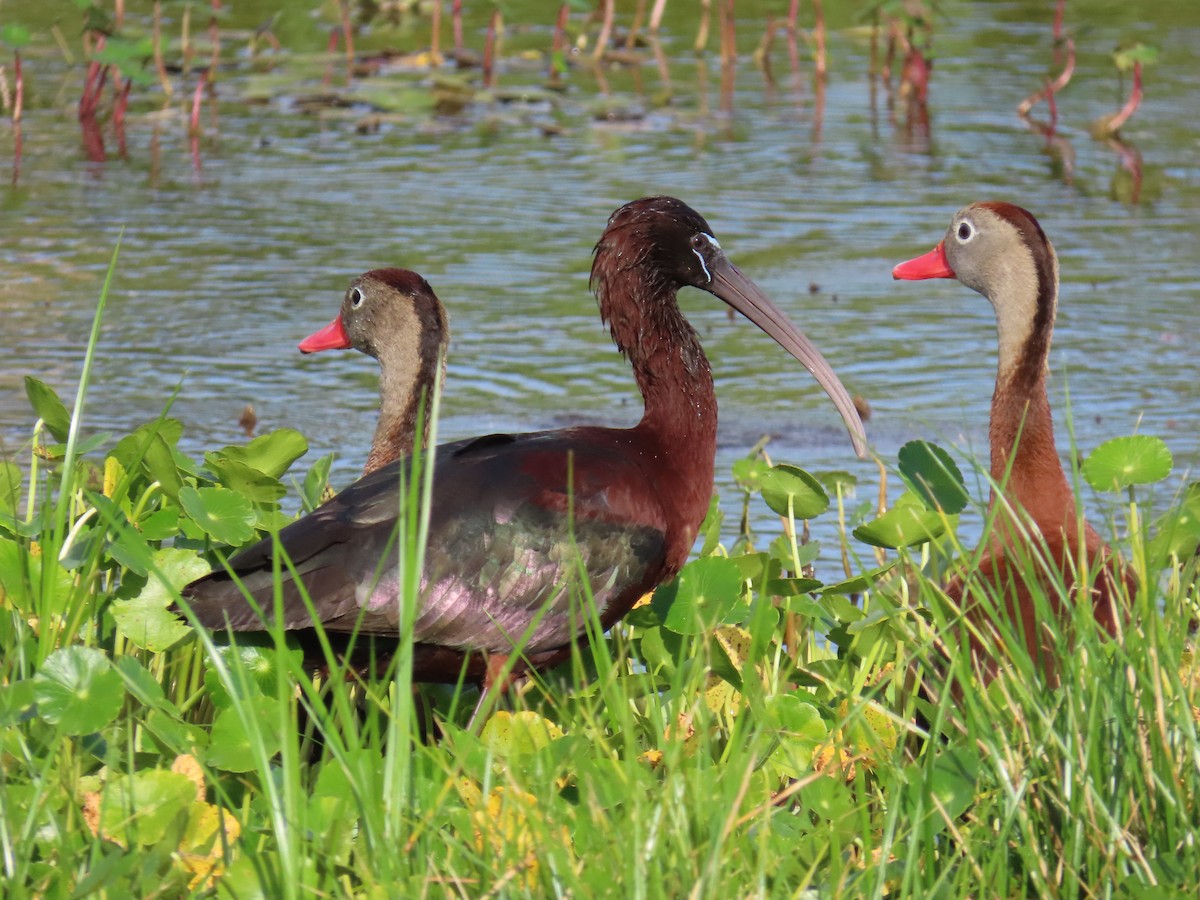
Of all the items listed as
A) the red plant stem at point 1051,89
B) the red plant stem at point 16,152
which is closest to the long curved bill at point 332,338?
the red plant stem at point 16,152

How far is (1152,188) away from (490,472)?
6618 mm

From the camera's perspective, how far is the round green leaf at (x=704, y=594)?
3564 millimetres

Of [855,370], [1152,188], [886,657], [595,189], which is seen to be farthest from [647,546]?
[1152,188]

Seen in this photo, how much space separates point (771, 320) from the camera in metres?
4.38

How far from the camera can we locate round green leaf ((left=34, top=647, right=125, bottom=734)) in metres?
2.88

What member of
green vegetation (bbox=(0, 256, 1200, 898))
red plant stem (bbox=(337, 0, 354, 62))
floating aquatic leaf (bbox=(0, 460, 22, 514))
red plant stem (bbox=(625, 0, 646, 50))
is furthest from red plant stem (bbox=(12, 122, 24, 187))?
green vegetation (bbox=(0, 256, 1200, 898))

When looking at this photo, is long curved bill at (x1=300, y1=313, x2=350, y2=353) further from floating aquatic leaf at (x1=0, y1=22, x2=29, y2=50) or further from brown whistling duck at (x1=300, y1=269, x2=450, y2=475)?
floating aquatic leaf at (x1=0, y1=22, x2=29, y2=50)

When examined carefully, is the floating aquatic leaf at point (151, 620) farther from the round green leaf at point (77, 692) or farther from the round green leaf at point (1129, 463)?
the round green leaf at point (1129, 463)

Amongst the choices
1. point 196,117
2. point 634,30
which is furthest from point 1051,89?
point 196,117

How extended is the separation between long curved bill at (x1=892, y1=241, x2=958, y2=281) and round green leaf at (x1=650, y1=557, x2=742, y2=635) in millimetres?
1663

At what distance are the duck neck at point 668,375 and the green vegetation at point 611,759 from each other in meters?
0.25

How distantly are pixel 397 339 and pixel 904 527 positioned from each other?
56.9 inches

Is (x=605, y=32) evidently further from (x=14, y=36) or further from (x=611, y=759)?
(x=611, y=759)

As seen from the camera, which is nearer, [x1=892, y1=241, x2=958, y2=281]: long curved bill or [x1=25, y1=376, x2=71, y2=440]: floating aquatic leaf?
[x1=25, y1=376, x2=71, y2=440]: floating aquatic leaf
